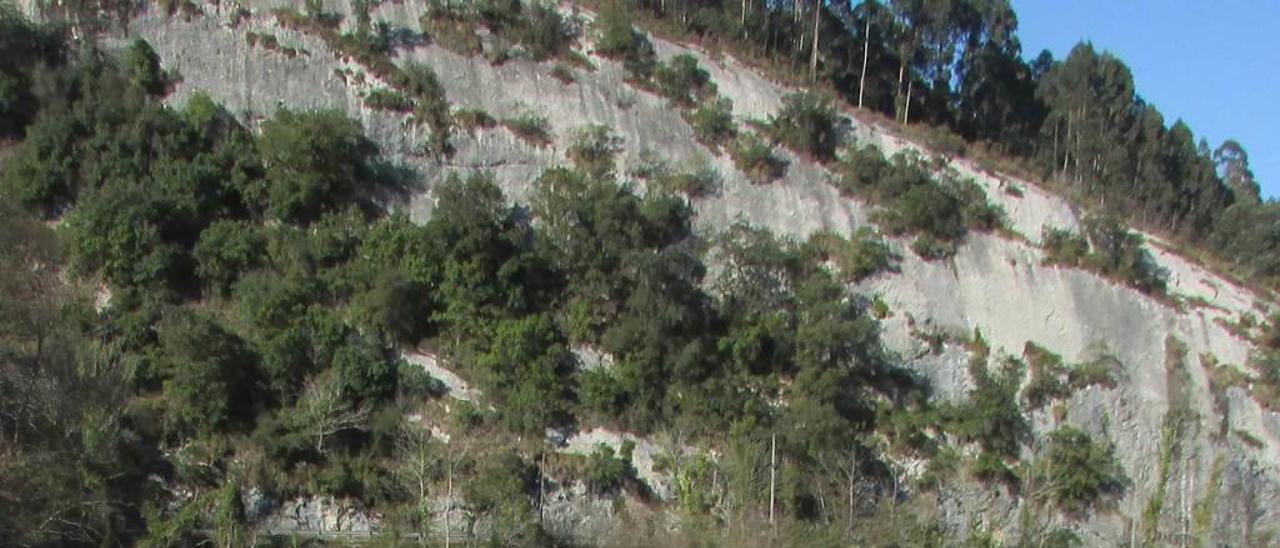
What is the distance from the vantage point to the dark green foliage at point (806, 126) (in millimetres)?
41094

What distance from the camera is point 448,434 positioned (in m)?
33.1

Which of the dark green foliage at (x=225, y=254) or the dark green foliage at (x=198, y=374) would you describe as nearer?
the dark green foliage at (x=198, y=374)

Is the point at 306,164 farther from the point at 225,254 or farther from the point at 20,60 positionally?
the point at 20,60

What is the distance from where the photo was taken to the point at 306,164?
120ft

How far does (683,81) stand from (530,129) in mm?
4743

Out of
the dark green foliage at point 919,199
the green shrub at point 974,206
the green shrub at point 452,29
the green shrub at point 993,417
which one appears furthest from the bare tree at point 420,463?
the green shrub at point 974,206

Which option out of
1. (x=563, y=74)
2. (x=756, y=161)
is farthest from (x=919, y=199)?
(x=563, y=74)

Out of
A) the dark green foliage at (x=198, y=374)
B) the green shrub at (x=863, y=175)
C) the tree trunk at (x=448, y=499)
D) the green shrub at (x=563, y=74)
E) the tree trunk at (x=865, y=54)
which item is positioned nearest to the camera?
the tree trunk at (x=448, y=499)

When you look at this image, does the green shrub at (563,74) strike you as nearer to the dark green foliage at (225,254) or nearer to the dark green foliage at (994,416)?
the dark green foliage at (225,254)

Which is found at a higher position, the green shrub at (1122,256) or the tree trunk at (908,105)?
the tree trunk at (908,105)

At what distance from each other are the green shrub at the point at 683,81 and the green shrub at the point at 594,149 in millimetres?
2386

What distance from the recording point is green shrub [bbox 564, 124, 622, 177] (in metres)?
39.4

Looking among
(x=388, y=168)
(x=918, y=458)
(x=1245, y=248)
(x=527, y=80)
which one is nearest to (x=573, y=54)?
(x=527, y=80)

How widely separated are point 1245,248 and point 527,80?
25498 millimetres
